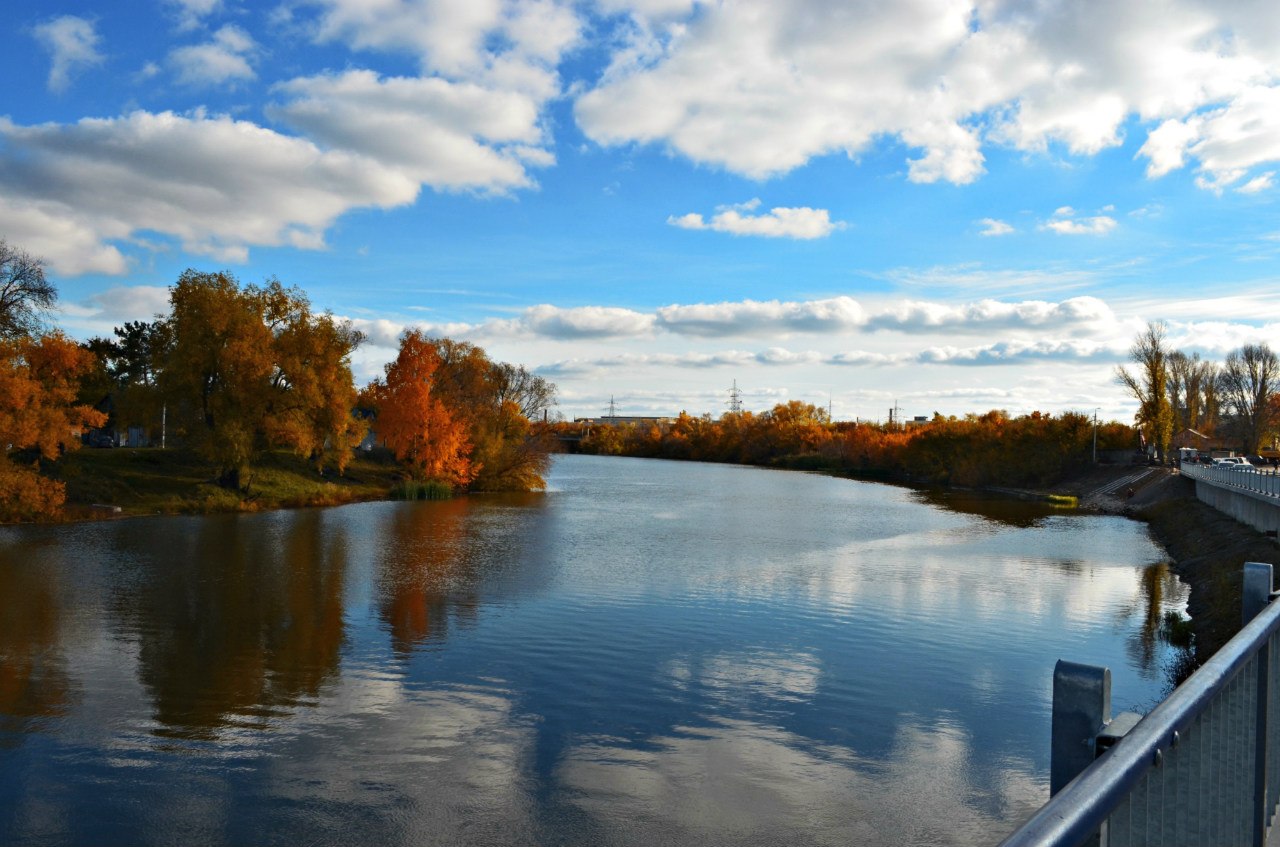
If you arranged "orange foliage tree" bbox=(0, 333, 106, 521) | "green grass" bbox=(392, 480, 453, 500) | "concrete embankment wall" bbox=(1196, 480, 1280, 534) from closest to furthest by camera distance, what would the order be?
"concrete embankment wall" bbox=(1196, 480, 1280, 534) < "orange foliage tree" bbox=(0, 333, 106, 521) < "green grass" bbox=(392, 480, 453, 500)

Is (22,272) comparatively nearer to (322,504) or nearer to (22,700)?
(322,504)

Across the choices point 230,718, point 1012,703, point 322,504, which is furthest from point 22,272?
point 1012,703

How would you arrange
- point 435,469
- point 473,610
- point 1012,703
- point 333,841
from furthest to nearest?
point 435,469 < point 473,610 < point 1012,703 < point 333,841

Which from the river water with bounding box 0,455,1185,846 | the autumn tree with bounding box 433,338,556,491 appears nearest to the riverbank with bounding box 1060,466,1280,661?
the river water with bounding box 0,455,1185,846

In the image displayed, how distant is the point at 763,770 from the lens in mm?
11492

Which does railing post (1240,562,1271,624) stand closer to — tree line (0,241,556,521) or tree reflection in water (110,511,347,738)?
tree reflection in water (110,511,347,738)

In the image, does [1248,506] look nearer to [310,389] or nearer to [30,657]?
[30,657]

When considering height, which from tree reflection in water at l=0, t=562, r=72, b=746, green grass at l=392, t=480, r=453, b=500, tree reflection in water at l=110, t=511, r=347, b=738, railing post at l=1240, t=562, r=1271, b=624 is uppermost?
railing post at l=1240, t=562, r=1271, b=624

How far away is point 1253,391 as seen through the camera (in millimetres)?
93812

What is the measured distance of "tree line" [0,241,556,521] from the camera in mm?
Answer: 37062

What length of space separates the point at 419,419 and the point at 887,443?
69981mm

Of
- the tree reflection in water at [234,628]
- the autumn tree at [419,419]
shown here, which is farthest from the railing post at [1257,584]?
the autumn tree at [419,419]

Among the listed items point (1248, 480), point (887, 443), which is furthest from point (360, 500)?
point (887, 443)

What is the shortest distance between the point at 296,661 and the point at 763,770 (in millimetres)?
9609
